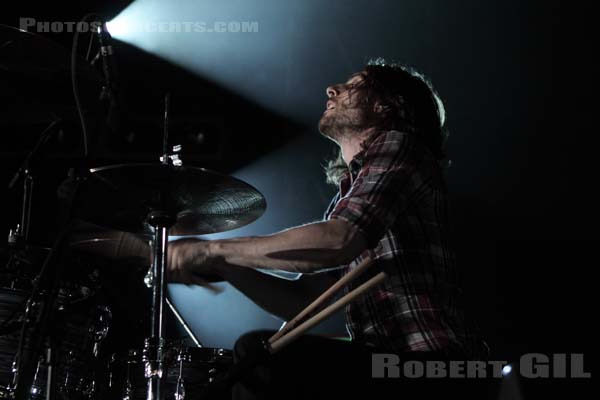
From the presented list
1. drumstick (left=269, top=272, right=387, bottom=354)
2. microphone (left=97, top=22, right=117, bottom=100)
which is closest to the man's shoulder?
drumstick (left=269, top=272, right=387, bottom=354)

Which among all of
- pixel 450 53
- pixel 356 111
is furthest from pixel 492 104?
pixel 356 111

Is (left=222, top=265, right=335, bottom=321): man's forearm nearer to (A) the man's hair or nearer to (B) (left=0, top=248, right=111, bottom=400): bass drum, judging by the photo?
(A) the man's hair

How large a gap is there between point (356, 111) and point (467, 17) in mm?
1469

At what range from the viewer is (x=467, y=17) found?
3195 mm

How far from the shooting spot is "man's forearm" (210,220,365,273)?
4.55 ft

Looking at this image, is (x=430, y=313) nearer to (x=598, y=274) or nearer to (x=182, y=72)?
(x=598, y=274)

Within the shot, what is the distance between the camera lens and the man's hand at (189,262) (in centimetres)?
142

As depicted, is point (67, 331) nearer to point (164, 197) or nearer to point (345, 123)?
point (164, 197)

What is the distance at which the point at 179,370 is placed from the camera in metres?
2.26

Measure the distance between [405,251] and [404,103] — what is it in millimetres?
548

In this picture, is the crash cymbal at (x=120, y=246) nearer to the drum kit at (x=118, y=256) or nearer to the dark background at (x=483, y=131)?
the drum kit at (x=118, y=256)

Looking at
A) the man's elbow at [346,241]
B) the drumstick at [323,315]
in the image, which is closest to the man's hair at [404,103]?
the man's elbow at [346,241]

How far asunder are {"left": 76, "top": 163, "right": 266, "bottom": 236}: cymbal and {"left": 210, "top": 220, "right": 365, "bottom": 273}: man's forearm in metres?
0.53

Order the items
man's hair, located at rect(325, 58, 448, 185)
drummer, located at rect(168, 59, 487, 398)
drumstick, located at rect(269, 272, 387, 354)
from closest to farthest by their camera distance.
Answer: drumstick, located at rect(269, 272, 387, 354) → drummer, located at rect(168, 59, 487, 398) → man's hair, located at rect(325, 58, 448, 185)
